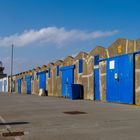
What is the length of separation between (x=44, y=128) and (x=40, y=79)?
39.2 meters

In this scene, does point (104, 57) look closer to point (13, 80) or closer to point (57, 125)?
point (57, 125)

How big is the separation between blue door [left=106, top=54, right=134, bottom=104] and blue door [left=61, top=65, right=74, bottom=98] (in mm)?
9301

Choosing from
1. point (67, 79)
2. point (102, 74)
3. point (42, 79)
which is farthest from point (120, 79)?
point (42, 79)

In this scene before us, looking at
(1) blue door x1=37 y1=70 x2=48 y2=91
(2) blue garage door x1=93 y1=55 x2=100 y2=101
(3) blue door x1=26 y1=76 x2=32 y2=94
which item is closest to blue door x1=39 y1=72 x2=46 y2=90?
(1) blue door x1=37 y1=70 x2=48 y2=91

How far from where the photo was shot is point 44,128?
35.9 ft

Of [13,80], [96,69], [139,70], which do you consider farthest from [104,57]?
[13,80]

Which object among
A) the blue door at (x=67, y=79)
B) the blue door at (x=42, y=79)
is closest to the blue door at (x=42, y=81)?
the blue door at (x=42, y=79)

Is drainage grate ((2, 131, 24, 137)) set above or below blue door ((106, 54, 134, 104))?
below

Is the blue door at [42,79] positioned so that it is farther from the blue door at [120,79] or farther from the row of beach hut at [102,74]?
the blue door at [120,79]

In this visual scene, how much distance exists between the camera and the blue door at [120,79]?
22.0m

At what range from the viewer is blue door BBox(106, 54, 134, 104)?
867 inches

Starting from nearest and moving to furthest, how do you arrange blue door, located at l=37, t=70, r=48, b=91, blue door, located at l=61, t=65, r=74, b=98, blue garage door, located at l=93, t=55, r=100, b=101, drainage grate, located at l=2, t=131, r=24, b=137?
drainage grate, located at l=2, t=131, r=24, b=137 → blue garage door, located at l=93, t=55, r=100, b=101 → blue door, located at l=61, t=65, r=74, b=98 → blue door, located at l=37, t=70, r=48, b=91

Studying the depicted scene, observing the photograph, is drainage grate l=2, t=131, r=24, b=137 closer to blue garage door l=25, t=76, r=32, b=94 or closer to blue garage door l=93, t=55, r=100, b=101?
blue garage door l=93, t=55, r=100, b=101

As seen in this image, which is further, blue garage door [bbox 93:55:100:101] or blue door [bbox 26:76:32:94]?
blue door [bbox 26:76:32:94]
